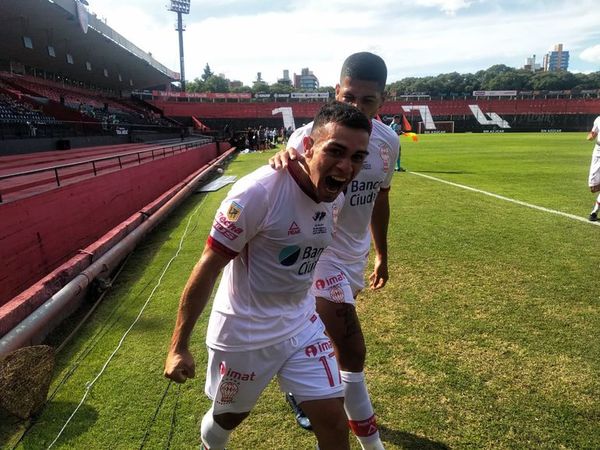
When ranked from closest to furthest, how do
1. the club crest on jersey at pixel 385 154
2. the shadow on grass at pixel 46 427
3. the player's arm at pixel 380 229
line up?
the shadow on grass at pixel 46 427, the club crest on jersey at pixel 385 154, the player's arm at pixel 380 229

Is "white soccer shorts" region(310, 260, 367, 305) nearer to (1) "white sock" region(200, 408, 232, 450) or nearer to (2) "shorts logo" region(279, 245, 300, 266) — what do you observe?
(2) "shorts logo" region(279, 245, 300, 266)

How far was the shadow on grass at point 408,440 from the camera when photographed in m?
2.86

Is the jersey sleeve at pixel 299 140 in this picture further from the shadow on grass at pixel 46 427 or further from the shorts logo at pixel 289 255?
the shadow on grass at pixel 46 427

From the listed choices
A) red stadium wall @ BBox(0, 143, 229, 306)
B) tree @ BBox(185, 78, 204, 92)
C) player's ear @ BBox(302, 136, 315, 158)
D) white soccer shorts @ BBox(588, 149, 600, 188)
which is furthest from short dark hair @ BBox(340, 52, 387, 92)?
tree @ BBox(185, 78, 204, 92)

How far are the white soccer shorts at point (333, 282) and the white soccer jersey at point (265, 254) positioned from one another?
0.55m

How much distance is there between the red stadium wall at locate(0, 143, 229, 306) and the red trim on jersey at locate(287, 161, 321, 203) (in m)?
3.86

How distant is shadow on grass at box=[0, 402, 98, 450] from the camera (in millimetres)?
3021

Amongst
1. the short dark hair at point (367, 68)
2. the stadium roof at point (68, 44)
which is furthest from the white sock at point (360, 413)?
the stadium roof at point (68, 44)

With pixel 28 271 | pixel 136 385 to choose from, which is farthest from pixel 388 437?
pixel 28 271

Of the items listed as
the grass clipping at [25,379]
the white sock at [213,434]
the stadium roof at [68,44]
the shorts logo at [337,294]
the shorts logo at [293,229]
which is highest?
the stadium roof at [68,44]

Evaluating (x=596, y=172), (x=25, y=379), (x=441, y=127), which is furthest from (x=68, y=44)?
(x=441, y=127)

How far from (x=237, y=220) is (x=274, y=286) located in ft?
1.43

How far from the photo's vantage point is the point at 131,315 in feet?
16.7

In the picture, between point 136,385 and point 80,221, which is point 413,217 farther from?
point 136,385
